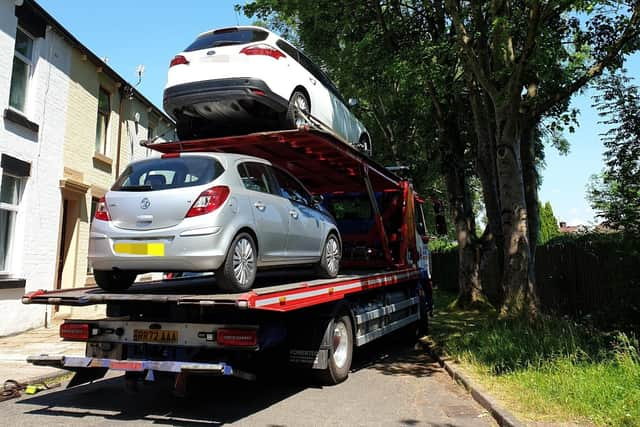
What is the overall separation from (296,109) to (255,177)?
57.4 inches

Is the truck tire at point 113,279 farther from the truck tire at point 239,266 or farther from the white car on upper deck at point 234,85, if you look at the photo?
the white car on upper deck at point 234,85

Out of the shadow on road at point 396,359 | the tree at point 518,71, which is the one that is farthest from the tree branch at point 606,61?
the shadow on road at point 396,359

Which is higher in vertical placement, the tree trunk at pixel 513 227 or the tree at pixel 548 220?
the tree at pixel 548 220

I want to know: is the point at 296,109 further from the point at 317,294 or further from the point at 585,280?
the point at 585,280

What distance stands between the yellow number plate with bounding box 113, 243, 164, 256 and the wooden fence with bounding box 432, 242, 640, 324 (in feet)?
21.0

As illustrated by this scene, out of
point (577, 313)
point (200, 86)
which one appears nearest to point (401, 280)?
point (577, 313)

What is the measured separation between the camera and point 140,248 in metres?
4.98

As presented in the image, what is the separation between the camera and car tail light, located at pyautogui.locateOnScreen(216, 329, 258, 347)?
4.76 metres

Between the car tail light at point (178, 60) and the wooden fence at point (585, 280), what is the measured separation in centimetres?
668

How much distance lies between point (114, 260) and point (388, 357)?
5019 mm

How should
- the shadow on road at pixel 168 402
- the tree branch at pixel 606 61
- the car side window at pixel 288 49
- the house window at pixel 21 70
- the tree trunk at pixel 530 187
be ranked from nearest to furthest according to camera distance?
the shadow on road at pixel 168 402, the car side window at pixel 288 49, the tree branch at pixel 606 61, the house window at pixel 21 70, the tree trunk at pixel 530 187

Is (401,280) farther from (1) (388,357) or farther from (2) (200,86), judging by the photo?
(2) (200,86)

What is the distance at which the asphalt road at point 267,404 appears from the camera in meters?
4.95

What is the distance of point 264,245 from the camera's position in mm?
5621
